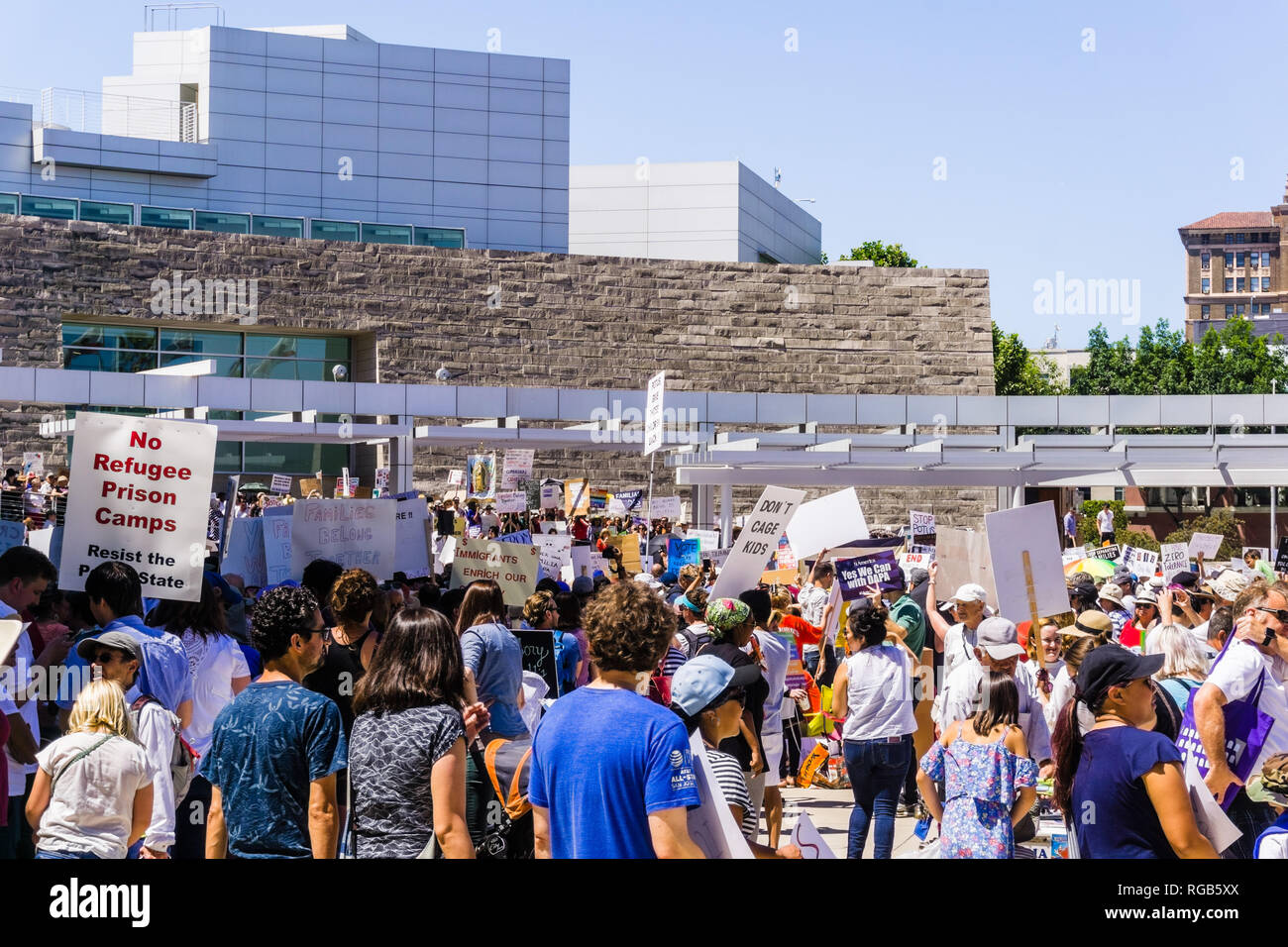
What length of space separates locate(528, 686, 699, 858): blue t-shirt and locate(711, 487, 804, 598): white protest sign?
523cm

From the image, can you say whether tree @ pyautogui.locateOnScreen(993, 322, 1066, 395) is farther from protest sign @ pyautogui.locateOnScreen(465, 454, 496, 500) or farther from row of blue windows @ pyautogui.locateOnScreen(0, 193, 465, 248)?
protest sign @ pyautogui.locateOnScreen(465, 454, 496, 500)

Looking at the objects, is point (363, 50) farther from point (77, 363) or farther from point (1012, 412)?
point (1012, 412)

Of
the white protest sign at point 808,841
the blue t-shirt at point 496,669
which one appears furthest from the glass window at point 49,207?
the white protest sign at point 808,841

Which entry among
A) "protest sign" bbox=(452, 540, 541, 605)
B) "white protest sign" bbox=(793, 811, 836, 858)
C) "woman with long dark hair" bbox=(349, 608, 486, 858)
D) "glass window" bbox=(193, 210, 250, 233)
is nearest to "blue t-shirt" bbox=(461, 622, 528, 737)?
"woman with long dark hair" bbox=(349, 608, 486, 858)

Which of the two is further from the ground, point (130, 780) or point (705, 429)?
point (705, 429)

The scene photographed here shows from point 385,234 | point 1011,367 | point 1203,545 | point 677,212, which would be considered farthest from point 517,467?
point 1011,367

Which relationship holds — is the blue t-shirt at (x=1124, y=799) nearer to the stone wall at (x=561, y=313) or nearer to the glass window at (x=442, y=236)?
the stone wall at (x=561, y=313)

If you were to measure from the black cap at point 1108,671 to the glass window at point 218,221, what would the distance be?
38.8 metres

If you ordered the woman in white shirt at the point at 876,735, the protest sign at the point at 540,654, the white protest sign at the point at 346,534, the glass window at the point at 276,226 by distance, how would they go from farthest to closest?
the glass window at the point at 276,226, the white protest sign at the point at 346,534, the protest sign at the point at 540,654, the woman in white shirt at the point at 876,735

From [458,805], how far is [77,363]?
36767mm

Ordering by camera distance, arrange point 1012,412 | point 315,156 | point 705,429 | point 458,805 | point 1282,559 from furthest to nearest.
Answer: point 315,156 → point 1012,412 → point 705,429 → point 1282,559 → point 458,805

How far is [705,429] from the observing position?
109ft

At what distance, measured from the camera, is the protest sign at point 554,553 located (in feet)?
45.3
